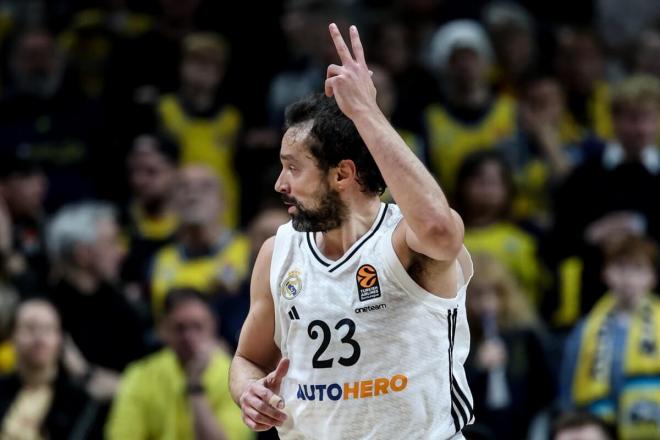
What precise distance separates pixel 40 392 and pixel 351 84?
199 inches

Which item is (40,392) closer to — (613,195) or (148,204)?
(148,204)

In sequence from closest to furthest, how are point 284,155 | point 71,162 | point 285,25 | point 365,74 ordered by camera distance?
point 365,74 < point 284,155 < point 71,162 < point 285,25

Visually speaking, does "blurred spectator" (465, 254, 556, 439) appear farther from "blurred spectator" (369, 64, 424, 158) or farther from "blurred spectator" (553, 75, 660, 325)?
"blurred spectator" (369, 64, 424, 158)

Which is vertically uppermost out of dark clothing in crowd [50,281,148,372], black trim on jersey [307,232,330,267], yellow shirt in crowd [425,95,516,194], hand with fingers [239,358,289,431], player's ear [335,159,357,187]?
player's ear [335,159,357,187]

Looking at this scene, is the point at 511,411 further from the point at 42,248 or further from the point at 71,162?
the point at 71,162

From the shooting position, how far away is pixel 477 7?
1255 cm

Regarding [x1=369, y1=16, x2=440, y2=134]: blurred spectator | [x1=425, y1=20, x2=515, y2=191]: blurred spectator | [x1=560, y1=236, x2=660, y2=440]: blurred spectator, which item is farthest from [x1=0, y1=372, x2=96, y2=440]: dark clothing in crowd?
[x1=369, y1=16, x2=440, y2=134]: blurred spectator

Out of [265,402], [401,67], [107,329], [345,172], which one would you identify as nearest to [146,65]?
[401,67]

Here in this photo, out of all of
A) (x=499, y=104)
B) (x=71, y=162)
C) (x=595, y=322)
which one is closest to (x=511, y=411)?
(x=595, y=322)

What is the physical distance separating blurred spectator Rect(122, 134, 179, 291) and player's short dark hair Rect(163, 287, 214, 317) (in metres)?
1.58

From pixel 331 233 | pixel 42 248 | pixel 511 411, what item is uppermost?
pixel 331 233

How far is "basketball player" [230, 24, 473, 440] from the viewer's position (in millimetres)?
4711

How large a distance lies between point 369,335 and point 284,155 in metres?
0.70

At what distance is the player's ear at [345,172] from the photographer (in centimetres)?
480
